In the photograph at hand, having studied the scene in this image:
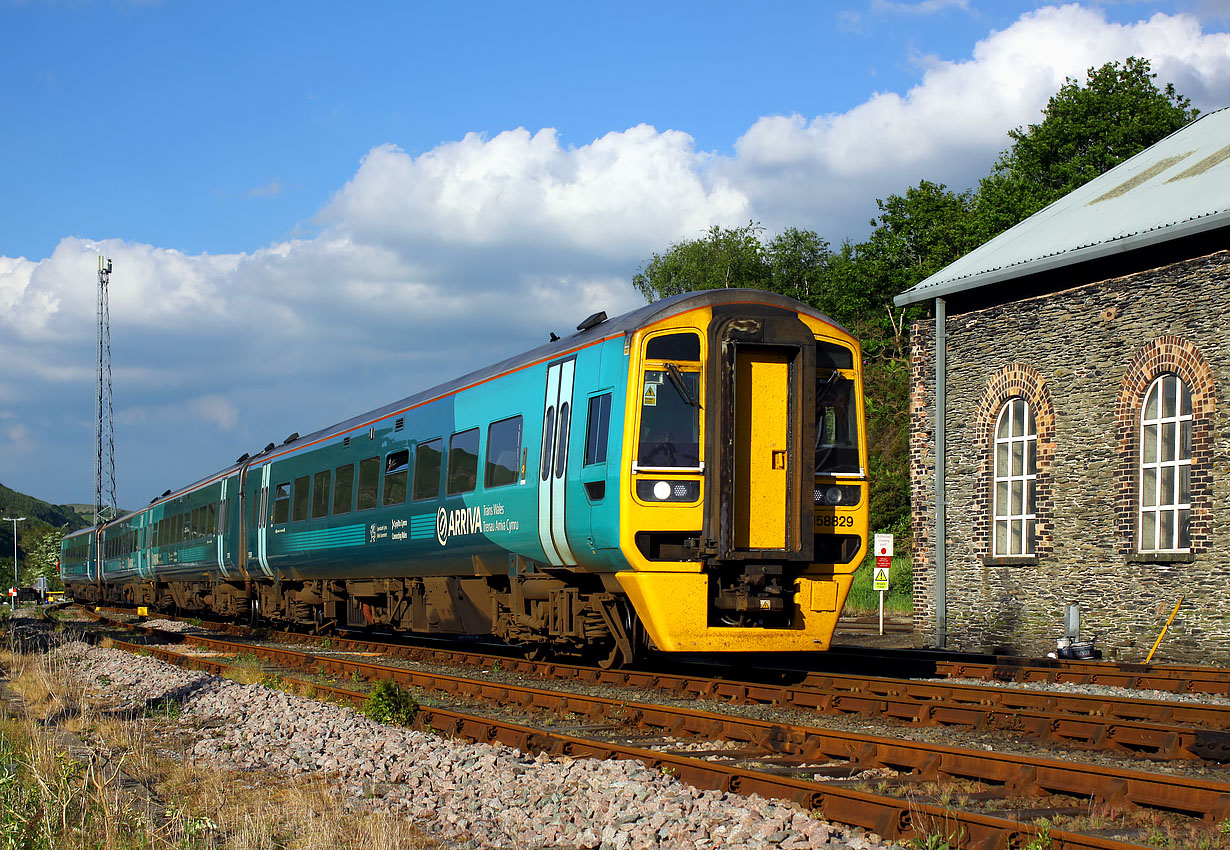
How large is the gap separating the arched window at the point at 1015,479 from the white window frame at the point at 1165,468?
6.81 feet

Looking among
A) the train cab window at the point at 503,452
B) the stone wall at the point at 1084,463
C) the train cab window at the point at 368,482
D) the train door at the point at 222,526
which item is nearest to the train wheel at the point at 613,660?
the train cab window at the point at 503,452

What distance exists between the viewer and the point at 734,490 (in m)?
11.2

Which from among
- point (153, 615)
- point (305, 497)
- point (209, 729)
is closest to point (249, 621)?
point (305, 497)

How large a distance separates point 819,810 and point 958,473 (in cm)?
1614

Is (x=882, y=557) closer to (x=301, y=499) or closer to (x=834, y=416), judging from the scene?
(x=301, y=499)

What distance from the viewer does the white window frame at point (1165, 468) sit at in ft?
57.9

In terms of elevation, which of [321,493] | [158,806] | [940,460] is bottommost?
[158,806]

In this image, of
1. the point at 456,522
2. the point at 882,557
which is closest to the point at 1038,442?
the point at 882,557

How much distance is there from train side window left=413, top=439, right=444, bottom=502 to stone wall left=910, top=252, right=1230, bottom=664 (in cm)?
987

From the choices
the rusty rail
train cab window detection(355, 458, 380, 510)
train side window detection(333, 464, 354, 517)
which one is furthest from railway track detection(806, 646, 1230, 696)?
train side window detection(333, 464, 354, 517)

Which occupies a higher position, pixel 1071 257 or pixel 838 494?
pixel 1071 257

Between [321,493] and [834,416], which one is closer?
[834,416]

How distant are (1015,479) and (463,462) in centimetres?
1013

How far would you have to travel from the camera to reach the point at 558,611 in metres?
12.9
